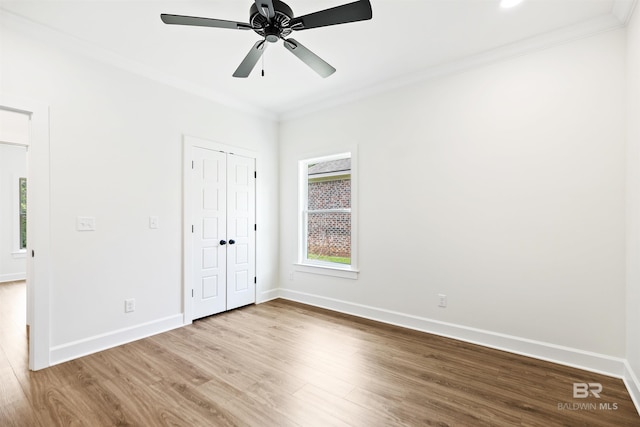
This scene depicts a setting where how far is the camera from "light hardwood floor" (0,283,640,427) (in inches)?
71.9

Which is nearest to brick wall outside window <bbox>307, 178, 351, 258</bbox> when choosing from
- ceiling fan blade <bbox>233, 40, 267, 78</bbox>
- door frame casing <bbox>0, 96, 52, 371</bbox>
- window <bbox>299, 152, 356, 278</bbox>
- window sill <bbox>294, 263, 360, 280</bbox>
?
window <bbox>299, 152, 356, 278</bbox>

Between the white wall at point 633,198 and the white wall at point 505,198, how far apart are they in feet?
0.40

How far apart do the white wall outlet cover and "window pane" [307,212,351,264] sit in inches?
103

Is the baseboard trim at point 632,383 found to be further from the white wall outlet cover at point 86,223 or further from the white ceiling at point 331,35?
the white wall outlet cover at point 86,223

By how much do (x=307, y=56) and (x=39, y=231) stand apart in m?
2.64

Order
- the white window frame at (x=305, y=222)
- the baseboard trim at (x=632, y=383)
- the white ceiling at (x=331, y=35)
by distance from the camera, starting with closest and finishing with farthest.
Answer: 1. the baseboard trim at (x=632, y=383)
2. the white ceiling at (x=331, y=35)
3. the white window frame at (x=305, y=222)

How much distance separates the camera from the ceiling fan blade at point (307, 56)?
2.14 metres

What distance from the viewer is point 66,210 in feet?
8.51

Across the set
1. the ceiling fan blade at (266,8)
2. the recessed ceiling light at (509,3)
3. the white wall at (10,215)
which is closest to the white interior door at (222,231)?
the ceiling fan blade at (266,8)

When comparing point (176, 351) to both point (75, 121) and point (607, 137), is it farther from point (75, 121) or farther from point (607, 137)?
point (607, 137)

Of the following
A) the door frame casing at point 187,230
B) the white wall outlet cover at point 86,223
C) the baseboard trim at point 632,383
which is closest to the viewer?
the baseboard trim at point 632,383

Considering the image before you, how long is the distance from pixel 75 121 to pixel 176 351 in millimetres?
2315

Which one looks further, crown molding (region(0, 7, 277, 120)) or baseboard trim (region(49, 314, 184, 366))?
baseboard trim (region(49, 314, 184, 366))

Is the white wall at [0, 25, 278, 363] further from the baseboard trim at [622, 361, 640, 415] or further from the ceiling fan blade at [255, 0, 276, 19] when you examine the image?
the baseboard trim at [622, 361, 640, 415]
